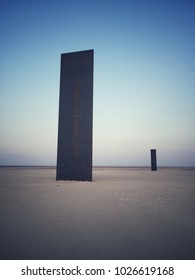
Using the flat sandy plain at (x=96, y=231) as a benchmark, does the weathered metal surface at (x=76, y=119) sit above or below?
above

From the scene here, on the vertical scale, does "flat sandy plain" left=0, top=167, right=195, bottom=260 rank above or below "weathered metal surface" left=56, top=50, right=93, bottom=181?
below

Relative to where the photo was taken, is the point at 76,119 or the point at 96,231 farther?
the point at 76,119

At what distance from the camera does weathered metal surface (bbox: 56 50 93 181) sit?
33.0 feet

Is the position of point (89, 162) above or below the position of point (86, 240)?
above

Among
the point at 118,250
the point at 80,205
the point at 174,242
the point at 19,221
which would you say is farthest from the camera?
the point at 80,205

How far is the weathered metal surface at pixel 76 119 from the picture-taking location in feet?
33.0

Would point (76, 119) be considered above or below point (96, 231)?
above

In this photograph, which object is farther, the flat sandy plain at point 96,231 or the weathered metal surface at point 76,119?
the weathered metal surface at point 76,119

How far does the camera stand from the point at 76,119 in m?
10.3

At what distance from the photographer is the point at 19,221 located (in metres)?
3.13

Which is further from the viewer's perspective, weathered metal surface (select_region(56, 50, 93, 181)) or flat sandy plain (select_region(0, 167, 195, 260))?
weathered metal surface (select_region(56, 50, 93, 181))

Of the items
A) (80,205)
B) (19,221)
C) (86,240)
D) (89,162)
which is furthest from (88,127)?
(86,240)

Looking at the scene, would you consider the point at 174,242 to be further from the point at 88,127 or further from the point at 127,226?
the point at 88,127
